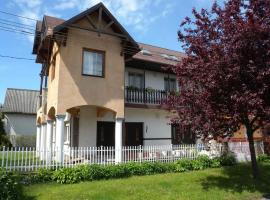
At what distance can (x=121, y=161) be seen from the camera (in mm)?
14703

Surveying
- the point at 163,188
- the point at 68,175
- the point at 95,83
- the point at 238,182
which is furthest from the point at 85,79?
the point at 238,182

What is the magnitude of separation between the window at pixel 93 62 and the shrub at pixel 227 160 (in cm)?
815

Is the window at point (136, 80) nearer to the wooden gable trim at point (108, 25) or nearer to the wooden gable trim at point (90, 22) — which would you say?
the wooden gable trim at point (108, 25)

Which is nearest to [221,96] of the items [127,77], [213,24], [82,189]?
[213,24]

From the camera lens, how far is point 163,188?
10.7 metres

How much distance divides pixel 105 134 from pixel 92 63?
5412mm

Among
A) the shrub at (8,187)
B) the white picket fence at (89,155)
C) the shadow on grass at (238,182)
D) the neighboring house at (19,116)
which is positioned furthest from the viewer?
the neighboring house at (19,116)

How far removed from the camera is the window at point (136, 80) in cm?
2059

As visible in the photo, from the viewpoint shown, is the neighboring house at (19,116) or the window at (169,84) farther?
the neighboring house at (19,116)

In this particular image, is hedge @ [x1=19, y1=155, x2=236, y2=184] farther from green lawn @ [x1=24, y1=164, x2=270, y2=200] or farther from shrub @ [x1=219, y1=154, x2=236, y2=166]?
shrub @ [x1=219, y1=154, x2=236, y2=166]

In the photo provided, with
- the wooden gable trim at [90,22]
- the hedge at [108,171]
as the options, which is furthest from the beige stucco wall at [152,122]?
the wooden gable trim at [90,22]

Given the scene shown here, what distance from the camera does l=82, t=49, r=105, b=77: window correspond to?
15.5 m

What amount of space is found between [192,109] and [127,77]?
10.5m

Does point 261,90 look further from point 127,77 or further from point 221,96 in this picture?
point 127,77
